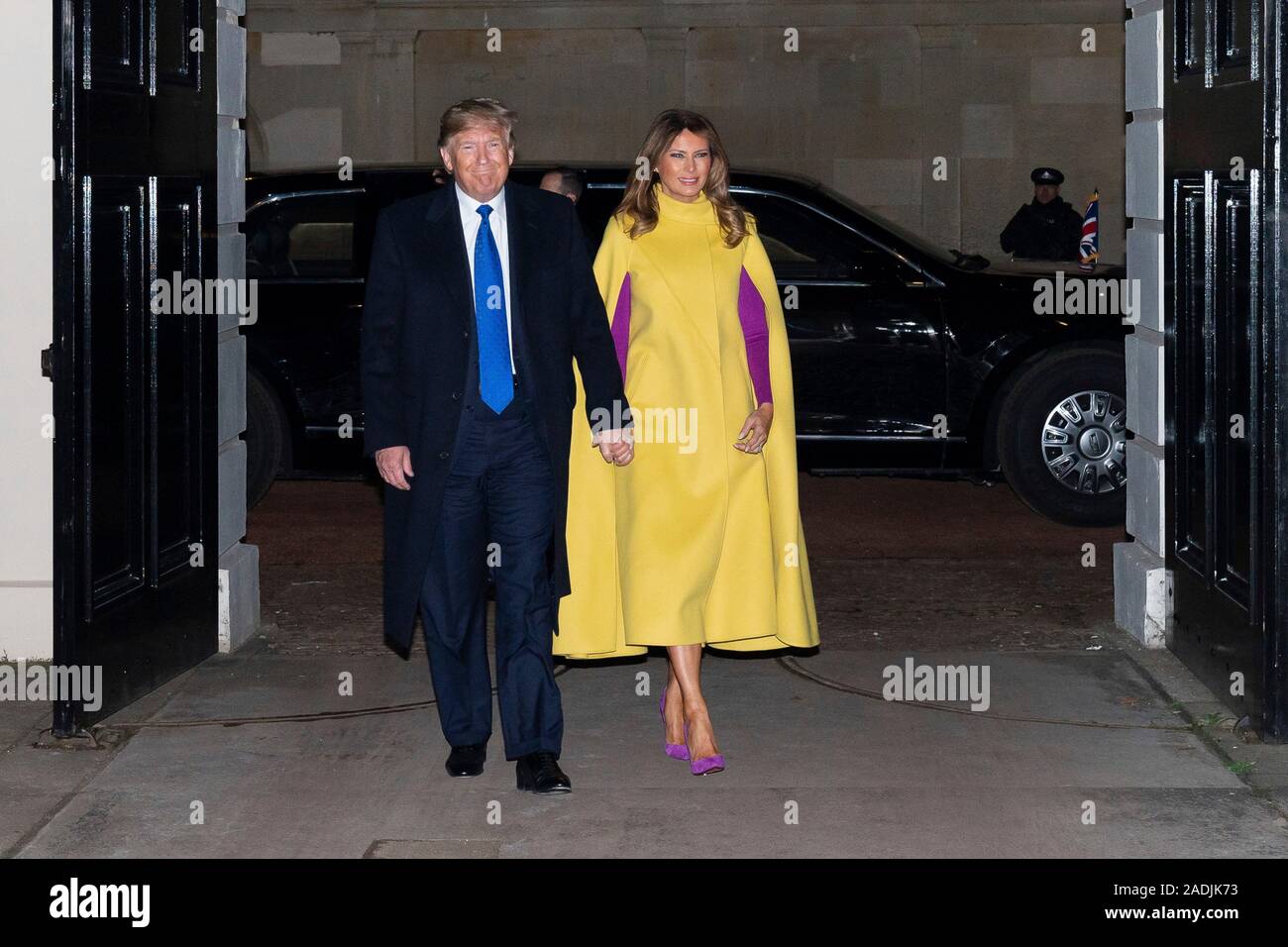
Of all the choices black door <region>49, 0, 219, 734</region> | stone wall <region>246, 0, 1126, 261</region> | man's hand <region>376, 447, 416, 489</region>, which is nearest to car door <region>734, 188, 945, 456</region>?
black door <region>49, 0, 219, 734</region>

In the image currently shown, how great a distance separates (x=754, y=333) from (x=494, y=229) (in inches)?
34.9

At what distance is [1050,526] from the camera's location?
10453 mm

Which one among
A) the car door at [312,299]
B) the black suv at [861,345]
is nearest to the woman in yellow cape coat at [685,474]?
the black suv at [861,345]

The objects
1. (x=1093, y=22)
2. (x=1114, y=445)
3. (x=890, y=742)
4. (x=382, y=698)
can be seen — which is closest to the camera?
(x=890, y=742)

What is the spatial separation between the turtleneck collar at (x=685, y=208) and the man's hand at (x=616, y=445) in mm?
698

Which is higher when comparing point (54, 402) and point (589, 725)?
point (54, 402)

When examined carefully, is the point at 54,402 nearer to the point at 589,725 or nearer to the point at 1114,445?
the point at 589,725

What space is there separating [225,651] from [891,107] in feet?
45.3

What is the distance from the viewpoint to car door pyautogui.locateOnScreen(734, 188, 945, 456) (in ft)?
34.5

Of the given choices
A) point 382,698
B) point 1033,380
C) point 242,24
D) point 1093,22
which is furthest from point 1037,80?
point 382,698

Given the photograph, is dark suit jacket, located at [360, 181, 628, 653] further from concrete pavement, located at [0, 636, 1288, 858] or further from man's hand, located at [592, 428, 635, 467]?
concrete pavement, located at [0, 636, 1288, 858]

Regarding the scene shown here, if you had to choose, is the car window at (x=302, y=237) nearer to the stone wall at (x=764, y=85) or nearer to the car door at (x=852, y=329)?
the car door at (x=852, y=329)

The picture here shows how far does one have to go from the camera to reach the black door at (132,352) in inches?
237

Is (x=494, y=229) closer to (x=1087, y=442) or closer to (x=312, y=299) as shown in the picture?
(x=312, y=299)
